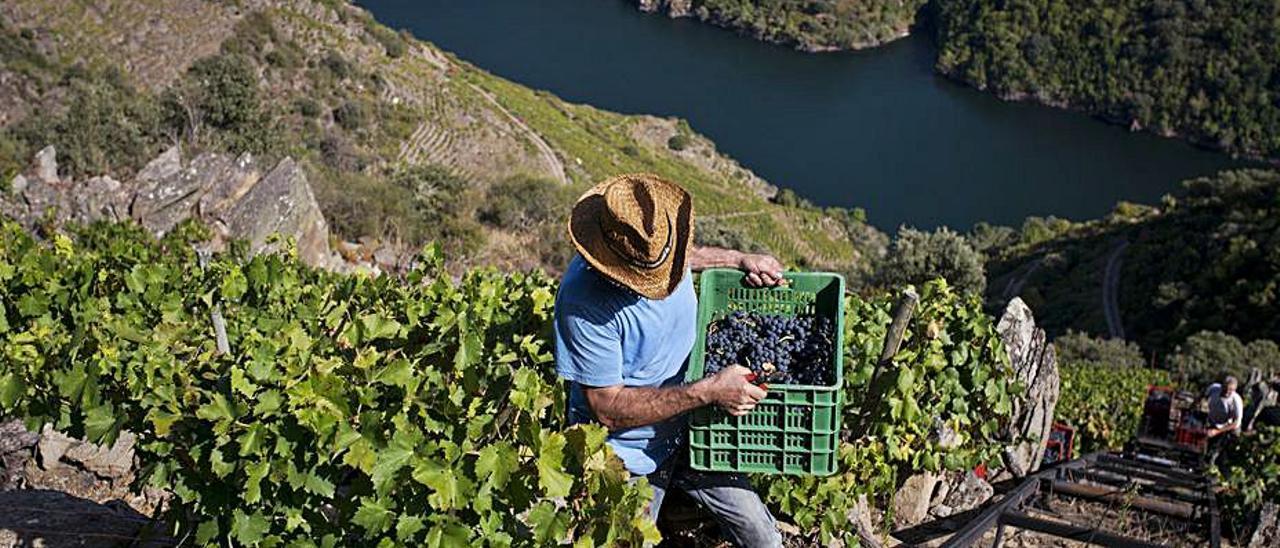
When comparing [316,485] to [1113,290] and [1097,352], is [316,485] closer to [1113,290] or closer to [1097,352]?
[1097,352]

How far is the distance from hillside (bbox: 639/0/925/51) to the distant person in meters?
71.5

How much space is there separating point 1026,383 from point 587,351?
5.00 m

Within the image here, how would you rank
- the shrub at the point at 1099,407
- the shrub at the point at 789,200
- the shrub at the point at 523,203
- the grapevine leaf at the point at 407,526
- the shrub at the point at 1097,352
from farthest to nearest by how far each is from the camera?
the shrub at the point at 789,200, the shrub at the point at 523,203, the shrub at the point at 1097,352, the shrub at the point at 1099,407, the grapevine leaf at the point at 407,526

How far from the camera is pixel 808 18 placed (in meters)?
82.0

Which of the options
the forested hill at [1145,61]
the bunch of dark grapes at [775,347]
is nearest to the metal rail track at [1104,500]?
the bunch of dark grapes at [775,347]

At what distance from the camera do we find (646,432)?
11.3 feet

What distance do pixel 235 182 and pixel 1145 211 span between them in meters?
41.7

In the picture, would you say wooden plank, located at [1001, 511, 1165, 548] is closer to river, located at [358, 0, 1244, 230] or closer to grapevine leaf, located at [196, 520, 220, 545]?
grapevine leaf, located at [196, 520, 220, 545]

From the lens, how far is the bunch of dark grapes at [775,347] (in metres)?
3.67

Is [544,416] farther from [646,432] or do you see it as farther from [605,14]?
[605,14]

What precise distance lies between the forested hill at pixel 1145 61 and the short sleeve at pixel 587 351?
6919cm

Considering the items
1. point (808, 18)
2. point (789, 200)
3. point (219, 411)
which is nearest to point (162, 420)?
point (219, 411)

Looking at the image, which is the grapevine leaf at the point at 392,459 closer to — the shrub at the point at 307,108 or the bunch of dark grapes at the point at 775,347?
the bunch of dark grapes at the point at 775,347

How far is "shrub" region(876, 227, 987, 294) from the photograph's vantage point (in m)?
24.3
